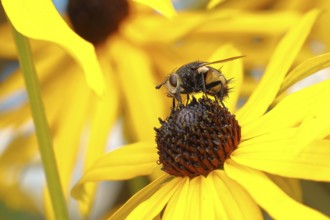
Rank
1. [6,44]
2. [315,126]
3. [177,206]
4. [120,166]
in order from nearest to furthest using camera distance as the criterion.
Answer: [315,126] < [177,206] < [120,166] < [6,44]

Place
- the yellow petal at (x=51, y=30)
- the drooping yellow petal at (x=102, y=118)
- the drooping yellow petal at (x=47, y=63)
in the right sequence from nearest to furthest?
the yellow petal at (x=51, y=30), the drooping yellow petal at (x=102, y=118), the drooping yellow petal at (x=47, y=63)

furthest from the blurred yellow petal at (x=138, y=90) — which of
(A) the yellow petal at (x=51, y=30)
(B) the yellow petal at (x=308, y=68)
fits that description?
(A) the yellow petal at (x=51, y=30)

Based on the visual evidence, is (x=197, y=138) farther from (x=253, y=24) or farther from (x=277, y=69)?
(x=253, y=24)

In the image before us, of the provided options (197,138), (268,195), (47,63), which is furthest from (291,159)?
(47,63)

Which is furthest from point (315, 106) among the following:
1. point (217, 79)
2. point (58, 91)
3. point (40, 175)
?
point (40, 175)

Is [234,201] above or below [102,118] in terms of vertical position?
below

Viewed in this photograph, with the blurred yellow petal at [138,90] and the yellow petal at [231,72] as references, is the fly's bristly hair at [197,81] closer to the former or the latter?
the yellow petal at [231,72]

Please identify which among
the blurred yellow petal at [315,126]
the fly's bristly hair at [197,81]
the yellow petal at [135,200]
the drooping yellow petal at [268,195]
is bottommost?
the drooping yellow petal at [268,195]

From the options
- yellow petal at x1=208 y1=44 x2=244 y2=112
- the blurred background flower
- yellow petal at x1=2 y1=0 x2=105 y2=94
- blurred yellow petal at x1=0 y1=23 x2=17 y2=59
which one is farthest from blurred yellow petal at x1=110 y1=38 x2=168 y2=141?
yellow petal at x1=2 y1=0 x2=105 y2=94
